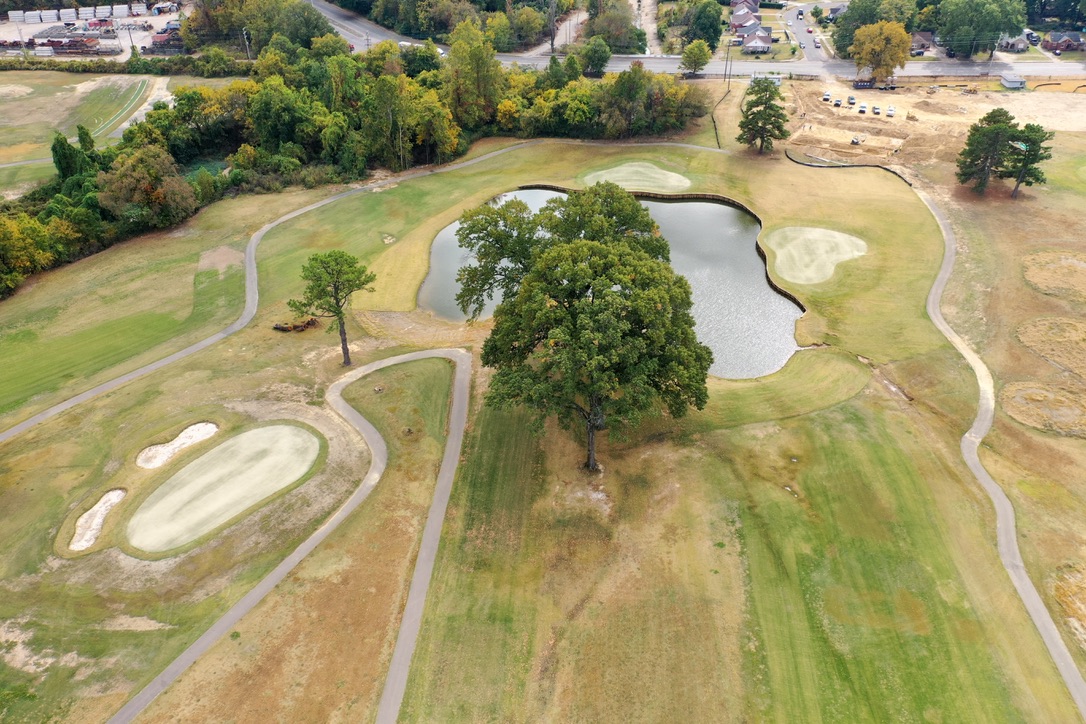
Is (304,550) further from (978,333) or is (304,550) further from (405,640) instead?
(978,333)

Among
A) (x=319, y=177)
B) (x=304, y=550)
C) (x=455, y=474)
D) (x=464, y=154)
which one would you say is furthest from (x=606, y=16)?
(x=304, y=550)

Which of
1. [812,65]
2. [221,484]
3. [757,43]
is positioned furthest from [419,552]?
[757,43]

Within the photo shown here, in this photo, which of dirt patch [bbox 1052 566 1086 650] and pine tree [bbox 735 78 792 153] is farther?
pine tree [bbox 735 78 792 153]

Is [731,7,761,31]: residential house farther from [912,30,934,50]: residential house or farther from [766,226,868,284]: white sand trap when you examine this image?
[766,226,868,284]: white sand trap

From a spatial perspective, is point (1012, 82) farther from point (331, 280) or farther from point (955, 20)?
point (331, 280)

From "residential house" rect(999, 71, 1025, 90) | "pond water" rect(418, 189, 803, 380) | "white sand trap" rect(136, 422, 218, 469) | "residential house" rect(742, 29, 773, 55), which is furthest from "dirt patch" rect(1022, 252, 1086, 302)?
"residential house" rect(742, 29, 773, 55)

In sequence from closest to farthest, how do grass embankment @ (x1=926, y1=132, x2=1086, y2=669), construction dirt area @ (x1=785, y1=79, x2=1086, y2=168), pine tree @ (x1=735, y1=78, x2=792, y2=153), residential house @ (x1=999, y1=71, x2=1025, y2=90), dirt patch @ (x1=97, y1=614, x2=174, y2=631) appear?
dirt patch @ (x1=97, y1=614, x2=174, y2=631) → grass embankment @ (x1=926, y1=132, x2=1086, y2=669) → pine tree @ (x1=735, y1=78, x2=792, y2=153) → construction dirt area @ (x1=785, y1=79, x2=1086, y2=168) → residential house @ (x1=999, y1=71, x2=1025, y2=90)

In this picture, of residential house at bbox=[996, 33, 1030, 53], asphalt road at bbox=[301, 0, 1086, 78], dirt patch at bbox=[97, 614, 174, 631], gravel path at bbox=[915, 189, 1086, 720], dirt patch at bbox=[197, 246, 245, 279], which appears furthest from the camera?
residential house at bbox=[996, 33, 1030, 53]
